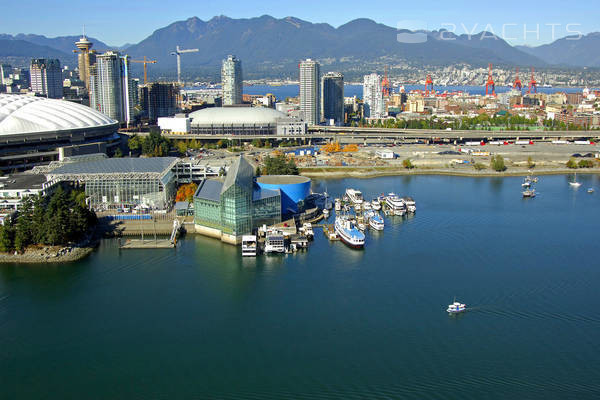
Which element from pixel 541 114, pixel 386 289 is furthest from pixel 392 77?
pixel 386 289

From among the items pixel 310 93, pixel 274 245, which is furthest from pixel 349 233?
pixel 310 93

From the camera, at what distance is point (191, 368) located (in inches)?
203

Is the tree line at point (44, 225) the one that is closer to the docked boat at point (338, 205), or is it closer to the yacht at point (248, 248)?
the yacht at point (248, 248)

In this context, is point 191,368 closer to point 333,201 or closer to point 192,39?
point 333,201

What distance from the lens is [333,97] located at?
2775 centimetres

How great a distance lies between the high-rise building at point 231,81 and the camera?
100ft

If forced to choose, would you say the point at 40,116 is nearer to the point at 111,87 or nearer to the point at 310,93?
the point at 111,87

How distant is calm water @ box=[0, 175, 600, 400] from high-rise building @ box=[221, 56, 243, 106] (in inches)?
899

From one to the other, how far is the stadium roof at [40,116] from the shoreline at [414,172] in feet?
18.9

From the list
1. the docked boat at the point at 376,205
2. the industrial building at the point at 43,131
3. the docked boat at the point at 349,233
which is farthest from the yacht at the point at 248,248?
the industrial building at the point at 43,131

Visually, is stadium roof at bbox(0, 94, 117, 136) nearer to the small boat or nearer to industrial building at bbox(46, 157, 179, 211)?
industrial building at bbox(46, 157, 179, 211)

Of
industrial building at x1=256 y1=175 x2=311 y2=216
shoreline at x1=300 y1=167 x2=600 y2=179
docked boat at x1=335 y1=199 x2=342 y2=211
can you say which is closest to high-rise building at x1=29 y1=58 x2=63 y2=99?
shoreline at x1=300 y1=167 x2=600 y2=179

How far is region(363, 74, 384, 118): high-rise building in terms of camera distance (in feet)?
102

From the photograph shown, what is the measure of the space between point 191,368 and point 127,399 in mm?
628
